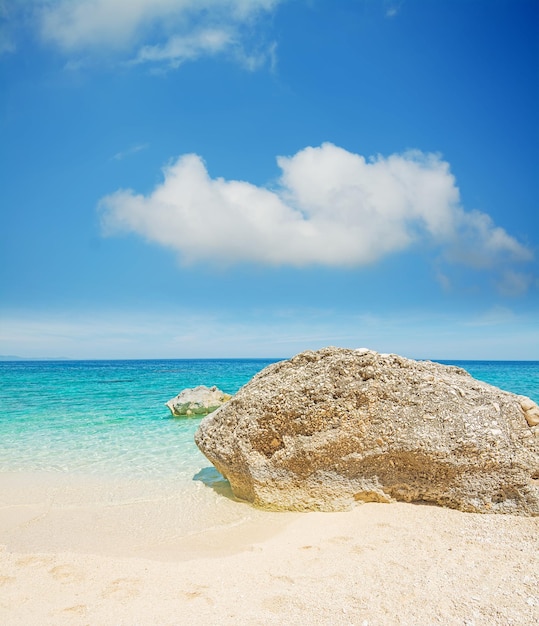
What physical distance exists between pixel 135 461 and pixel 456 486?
693cm

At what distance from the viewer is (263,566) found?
14.9 feet

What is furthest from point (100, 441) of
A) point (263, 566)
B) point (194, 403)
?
point (263, 566)

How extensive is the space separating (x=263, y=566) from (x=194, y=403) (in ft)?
41.6

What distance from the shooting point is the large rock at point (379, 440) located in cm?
580

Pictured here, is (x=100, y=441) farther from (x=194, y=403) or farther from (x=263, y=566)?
(x=263, y=566)

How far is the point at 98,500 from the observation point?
7230mm

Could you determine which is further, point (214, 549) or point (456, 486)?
point (456, 486)

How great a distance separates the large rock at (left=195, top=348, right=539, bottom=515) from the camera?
5.80 meters

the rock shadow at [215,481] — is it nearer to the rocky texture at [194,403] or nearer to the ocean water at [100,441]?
the ocean water at [100,441]

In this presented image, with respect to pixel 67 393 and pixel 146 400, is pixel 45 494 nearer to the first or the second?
pixel 146 400

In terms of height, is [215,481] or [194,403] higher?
[194,403]

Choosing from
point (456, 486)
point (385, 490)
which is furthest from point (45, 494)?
point (456, 486)

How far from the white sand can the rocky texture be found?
9.87 meters

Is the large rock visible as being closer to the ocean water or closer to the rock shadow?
the rock shadow
